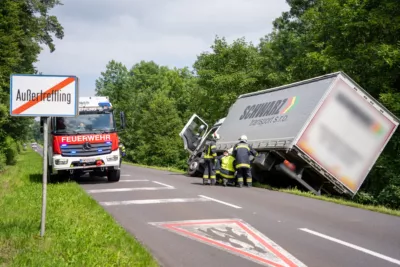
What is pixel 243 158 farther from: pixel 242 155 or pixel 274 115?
pixel 274 115

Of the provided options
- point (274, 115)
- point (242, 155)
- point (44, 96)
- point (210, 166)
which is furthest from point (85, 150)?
point (44, 96)

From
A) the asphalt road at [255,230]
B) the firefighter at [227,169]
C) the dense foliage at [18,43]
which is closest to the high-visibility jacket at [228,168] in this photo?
the firefighter at [227,169]

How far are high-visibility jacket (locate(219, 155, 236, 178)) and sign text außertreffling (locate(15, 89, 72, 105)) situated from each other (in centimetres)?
881

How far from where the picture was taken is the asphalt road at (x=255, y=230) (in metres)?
5.44

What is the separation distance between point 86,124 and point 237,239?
904 cm

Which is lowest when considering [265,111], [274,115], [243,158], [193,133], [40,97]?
[243,158]

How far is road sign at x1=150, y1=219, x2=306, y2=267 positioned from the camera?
5382 mm

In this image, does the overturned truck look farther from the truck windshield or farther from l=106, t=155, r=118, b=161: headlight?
the truck windshield

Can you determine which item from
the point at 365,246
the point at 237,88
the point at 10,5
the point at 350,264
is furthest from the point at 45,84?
the point at 237,88

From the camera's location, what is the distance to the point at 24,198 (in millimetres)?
10219

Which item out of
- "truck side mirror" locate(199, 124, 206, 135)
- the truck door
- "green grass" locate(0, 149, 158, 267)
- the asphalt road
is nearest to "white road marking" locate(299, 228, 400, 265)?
the asphalt road

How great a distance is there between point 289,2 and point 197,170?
2407 centimetres

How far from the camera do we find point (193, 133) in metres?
19.8

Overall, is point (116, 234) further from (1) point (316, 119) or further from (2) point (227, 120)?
(2) point (227, 120)
